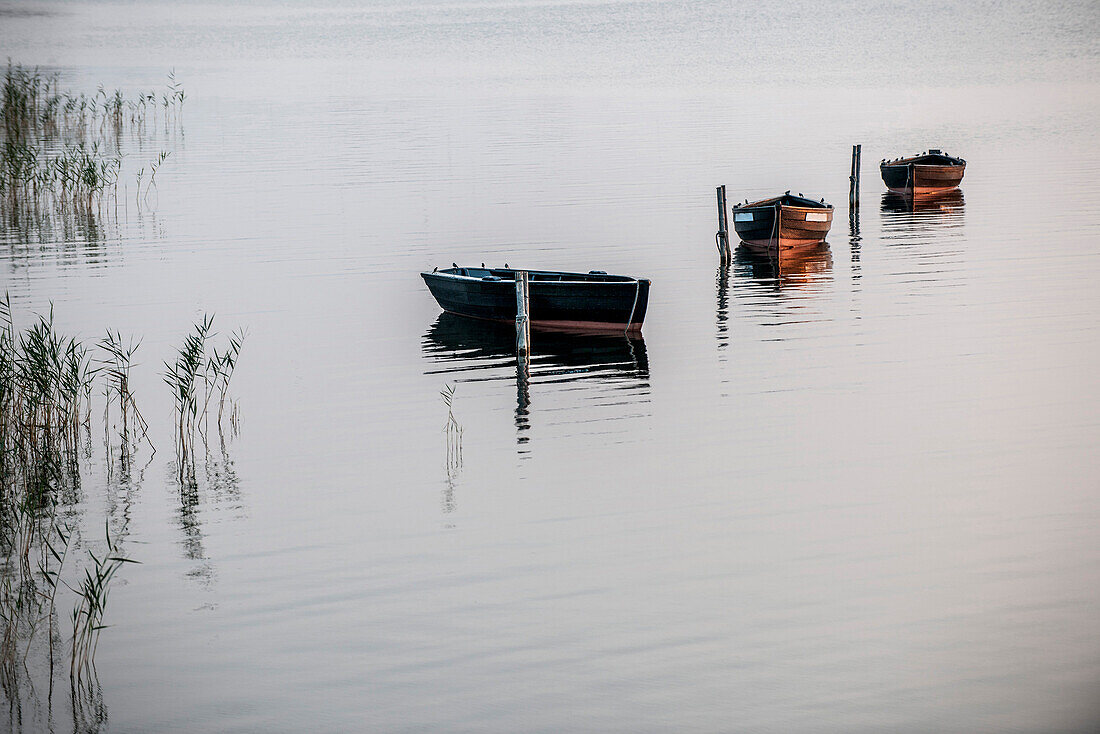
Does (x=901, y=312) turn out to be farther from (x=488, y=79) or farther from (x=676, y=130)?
(x=488, y=79)

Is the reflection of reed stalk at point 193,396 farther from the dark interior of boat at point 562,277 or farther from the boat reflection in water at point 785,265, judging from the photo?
the boat reflection in water at point 785,265

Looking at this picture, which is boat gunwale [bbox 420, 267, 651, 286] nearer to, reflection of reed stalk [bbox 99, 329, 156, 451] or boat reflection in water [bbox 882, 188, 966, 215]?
reflection of reed stalk [bbox 99, 329, 156, 451]

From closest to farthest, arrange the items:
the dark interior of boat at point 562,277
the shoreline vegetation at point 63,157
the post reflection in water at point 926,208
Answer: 1. the dark interior of boat at point 562,277
2. the shoreline vegetation at point 63,157
3. the post reflection in water at point 926,208

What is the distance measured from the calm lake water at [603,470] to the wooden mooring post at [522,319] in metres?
0.47

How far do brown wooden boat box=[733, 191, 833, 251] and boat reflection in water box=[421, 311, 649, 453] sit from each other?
11.0 m

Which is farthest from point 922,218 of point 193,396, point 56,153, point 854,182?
point 56,153

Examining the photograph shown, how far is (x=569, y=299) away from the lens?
71.2 ft

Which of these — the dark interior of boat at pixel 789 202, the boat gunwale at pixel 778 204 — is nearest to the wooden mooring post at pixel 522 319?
the boat gunwale at pixel 778 204

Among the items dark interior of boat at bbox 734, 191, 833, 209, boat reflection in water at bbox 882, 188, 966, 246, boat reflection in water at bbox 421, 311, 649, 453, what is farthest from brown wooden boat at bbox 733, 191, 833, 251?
boat reflection in water at bbox 421, 311, 649, 453

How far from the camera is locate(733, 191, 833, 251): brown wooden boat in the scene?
32.0 m

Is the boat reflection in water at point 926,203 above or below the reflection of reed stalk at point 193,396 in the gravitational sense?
above

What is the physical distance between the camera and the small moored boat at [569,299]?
2156cm

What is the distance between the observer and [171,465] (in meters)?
15.2

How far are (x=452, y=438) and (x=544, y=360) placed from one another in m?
4.68
